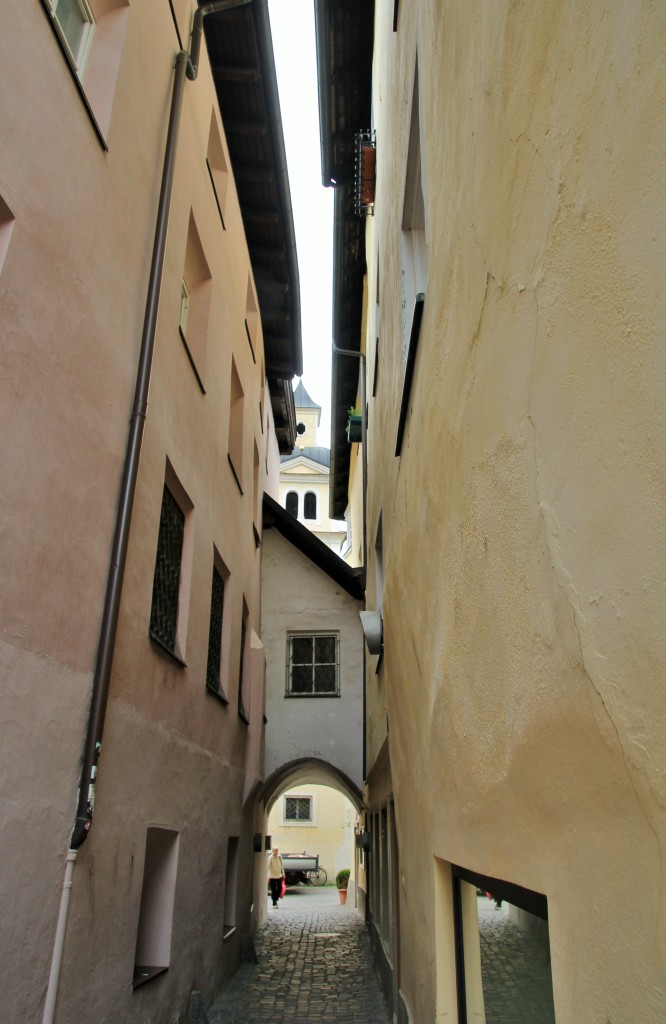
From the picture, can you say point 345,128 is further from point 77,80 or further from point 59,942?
point 59,942

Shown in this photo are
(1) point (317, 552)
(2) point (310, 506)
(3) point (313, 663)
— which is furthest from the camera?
(2) point (310, 506)

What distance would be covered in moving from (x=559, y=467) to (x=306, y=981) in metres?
10.3

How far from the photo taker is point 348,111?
1238cm

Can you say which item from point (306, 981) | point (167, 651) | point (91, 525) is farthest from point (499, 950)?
point (306, 981)

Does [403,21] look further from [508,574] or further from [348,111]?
[348,111]

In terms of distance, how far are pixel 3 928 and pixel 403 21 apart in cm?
561

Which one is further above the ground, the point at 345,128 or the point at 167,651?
the point at 345,128

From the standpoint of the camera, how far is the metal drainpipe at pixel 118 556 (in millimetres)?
4207

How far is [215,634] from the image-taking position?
932 cm

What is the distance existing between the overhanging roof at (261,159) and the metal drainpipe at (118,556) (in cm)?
369

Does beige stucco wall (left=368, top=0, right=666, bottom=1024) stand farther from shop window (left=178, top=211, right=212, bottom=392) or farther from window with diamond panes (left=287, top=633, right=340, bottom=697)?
window with diamond panes (left=287, top=633, right=340, bottom=697)

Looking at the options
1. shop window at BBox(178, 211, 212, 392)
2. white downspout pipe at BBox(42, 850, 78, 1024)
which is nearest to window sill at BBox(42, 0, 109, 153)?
shop window at BBox(178, 211, 212, 392)

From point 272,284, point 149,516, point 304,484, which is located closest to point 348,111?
point 272,284

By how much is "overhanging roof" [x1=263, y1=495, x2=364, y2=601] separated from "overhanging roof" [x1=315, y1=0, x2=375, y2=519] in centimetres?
391
